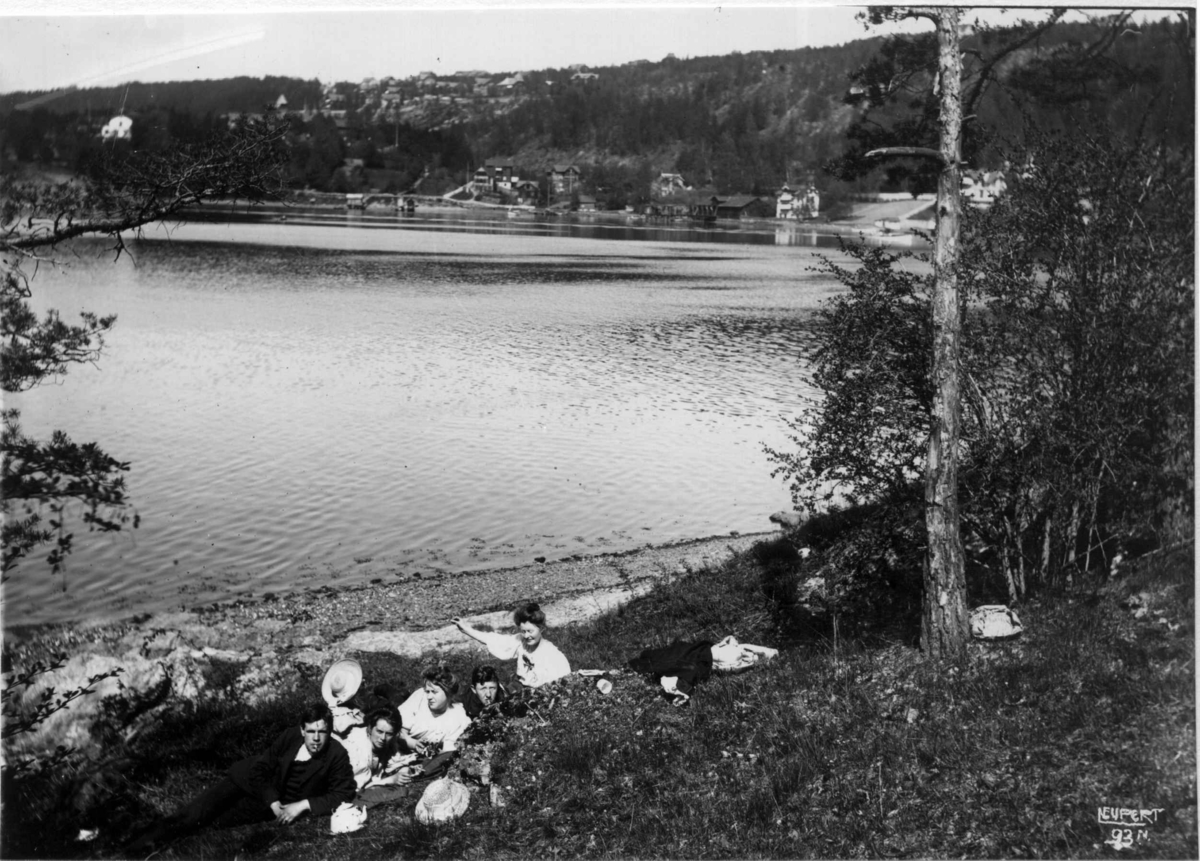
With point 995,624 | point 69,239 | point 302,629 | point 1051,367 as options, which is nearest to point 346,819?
point 302,629

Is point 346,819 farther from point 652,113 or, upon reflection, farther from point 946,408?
point 652,113

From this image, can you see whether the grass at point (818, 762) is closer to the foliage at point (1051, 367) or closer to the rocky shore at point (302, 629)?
the rocky shore at point (302, 629)

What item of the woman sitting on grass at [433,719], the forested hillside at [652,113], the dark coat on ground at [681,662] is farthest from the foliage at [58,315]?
the dark coat on ground at [681,662]

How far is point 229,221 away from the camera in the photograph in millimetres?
9742

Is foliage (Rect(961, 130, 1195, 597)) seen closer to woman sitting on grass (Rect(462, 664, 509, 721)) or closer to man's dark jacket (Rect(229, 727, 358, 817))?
woman sitting on grass (Rect(462, 664, 509, 721))

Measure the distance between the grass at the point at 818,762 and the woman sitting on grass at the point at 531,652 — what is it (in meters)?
0.24

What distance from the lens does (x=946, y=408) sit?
7.29 meters

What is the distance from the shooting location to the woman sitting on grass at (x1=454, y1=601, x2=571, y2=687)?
25.9ft

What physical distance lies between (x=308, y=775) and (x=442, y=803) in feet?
3.19

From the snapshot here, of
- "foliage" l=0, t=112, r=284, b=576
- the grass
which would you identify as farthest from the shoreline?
the grass

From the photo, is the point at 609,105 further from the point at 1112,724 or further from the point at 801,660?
the point at 1112,724

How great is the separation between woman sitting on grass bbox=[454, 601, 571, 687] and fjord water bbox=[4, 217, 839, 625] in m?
3.46

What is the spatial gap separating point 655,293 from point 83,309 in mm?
8055

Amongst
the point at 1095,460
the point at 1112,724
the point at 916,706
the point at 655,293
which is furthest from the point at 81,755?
the point at 655,293
